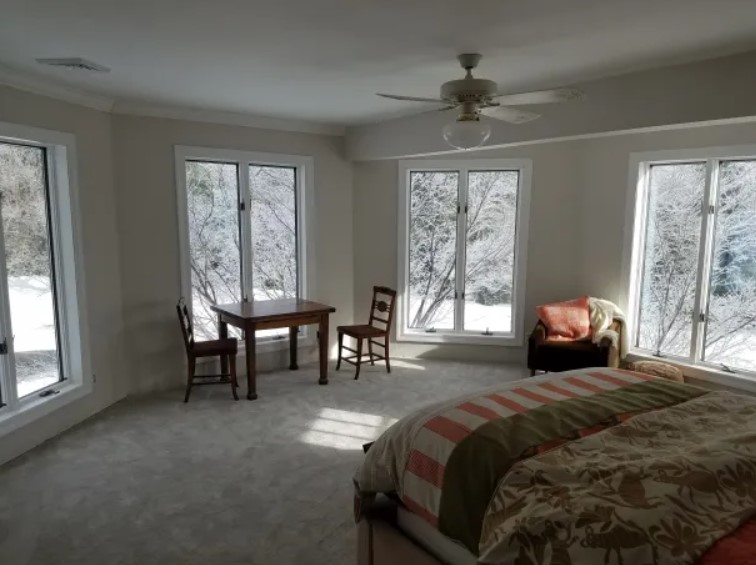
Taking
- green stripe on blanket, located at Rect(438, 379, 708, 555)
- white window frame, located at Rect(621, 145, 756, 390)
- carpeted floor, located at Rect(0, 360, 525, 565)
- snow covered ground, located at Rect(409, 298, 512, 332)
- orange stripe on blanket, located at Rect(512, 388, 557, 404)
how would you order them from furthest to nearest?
snow covered ground, located at Rect(409, 298, 512, 332), white window frame, located at Rect(621, 145, 756, 390), carpeted floor, located at Rect(0, 360, 525, 565), orange stripe on blanket, located at Rect(512, 388, 557, 404), green stripe on blanket, located at Rect(438, 379, 708, 555)

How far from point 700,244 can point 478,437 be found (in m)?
3.67

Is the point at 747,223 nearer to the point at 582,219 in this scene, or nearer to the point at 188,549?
the point at 582,219

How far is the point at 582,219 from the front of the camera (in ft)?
17.4

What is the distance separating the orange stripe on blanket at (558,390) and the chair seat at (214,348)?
281 centimetres

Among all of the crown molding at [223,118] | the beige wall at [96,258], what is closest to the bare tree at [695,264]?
the crown molding at [223,118]

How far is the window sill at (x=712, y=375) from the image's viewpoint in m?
4.21

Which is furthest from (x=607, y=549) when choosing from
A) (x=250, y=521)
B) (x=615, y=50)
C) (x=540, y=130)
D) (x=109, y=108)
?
(x=109, y=108)

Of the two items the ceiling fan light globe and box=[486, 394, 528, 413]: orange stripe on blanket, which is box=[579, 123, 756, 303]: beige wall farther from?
box=[486, 394, 528, 413]: orange stripe on blanket

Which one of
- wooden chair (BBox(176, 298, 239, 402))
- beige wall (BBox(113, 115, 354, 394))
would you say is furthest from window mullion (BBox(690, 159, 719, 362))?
wooden chair (BBox(176, 298, 239, 402))

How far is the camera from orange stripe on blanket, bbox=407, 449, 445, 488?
1852mm

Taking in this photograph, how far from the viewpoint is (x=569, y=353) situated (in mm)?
4727

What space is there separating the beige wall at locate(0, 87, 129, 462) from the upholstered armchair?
3647 millimetres

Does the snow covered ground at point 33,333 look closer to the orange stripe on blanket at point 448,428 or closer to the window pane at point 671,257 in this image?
the orange stripe on blanket at point 448,428

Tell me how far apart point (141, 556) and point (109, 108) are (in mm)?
3358
